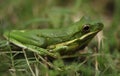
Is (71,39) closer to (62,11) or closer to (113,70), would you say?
(113,70)

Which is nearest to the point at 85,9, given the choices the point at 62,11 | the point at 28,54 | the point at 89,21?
the point at 62,11

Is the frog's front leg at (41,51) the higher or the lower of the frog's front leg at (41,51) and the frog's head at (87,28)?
the lower

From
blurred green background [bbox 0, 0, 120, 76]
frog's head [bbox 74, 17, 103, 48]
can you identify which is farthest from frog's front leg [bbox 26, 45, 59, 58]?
frog's head [bbox 74, 17, 103, 48]

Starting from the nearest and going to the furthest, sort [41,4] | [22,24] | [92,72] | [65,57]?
1. [92,72]
2. [65,57]
3. [22,24]
4. [41,4]

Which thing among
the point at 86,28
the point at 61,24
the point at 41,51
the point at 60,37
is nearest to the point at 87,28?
the point at 86,28

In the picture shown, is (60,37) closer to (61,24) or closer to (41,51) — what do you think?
(41,51)

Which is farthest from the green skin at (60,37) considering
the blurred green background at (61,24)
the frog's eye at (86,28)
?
the blurred green background at (61,24)

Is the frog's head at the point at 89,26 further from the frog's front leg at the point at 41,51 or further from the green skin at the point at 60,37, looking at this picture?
the frog's front leg at the point at 41,51
